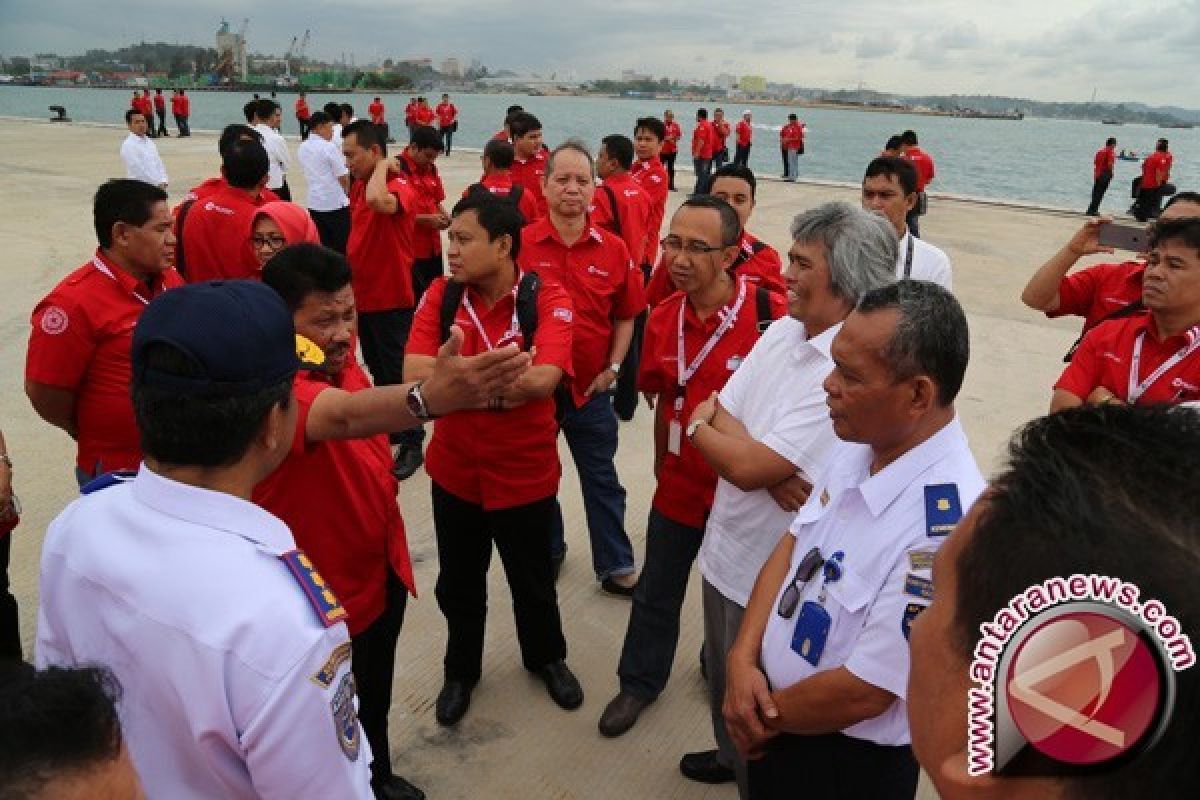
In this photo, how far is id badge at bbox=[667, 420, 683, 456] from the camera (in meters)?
2.96

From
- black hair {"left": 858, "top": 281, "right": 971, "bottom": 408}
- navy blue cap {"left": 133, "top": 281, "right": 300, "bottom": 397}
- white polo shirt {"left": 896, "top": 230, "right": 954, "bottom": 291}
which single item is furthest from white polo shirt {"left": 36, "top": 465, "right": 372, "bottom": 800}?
white polo shirt {"left": 896, "top": 230, "right": 954, "bottom": 291}

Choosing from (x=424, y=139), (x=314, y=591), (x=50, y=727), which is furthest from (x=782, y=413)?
(x=424, y=139)

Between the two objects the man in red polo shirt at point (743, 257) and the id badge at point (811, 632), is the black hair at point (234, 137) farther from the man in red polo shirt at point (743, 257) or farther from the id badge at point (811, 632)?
the id badge at point (811, 632)

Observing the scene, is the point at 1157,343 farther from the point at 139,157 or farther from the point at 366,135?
the point at 139,157

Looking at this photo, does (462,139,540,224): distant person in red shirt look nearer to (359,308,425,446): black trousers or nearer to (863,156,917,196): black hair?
(359,308,425,446): black trousers

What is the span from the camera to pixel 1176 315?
3082 mm

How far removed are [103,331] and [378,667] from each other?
1609 millimetres

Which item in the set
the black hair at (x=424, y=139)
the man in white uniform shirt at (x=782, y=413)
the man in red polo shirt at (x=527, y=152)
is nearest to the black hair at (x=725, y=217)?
the man in white uniform shirt at (x=782, y=413)

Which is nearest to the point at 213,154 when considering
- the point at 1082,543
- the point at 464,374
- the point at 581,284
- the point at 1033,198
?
the point at 581,284

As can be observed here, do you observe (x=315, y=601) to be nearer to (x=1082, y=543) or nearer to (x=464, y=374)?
(x=464, y=374)

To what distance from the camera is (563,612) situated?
383cm

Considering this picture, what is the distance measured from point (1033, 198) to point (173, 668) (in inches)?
1367

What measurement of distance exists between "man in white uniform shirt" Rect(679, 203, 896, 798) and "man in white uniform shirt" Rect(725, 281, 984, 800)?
26 cm

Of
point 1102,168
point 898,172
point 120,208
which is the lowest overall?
point 120,208
